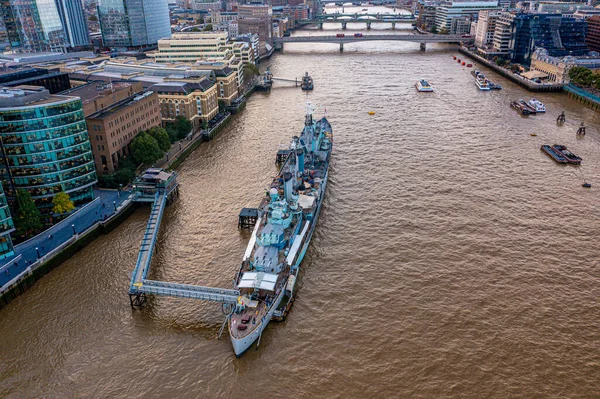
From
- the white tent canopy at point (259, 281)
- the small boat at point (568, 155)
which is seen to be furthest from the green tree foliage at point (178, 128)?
the small boat at point (568, 155)

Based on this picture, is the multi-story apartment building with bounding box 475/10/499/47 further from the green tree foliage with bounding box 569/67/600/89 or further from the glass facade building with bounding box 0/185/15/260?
the glass facade building with bounding box 0/185/15/260

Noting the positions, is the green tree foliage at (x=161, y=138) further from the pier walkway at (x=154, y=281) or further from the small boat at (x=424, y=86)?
the small boat at (x=424, y=86)

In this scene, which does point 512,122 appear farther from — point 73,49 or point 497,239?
point 73,49

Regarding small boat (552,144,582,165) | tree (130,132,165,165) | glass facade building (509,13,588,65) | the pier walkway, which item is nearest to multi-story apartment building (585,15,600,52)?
glass facade building (509,13,588,65)

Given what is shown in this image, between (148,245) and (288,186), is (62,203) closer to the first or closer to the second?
(148,245)

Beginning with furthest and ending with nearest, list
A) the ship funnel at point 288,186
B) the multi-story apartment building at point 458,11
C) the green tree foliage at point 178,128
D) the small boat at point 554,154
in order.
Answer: the multi-story apartment building at point 458,11 → the green tree foliage at point 178,128 → the small boat at point 554,154 → the ship funnel at point 288,186

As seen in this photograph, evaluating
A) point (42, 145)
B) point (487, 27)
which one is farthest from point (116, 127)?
point (487, 27)
